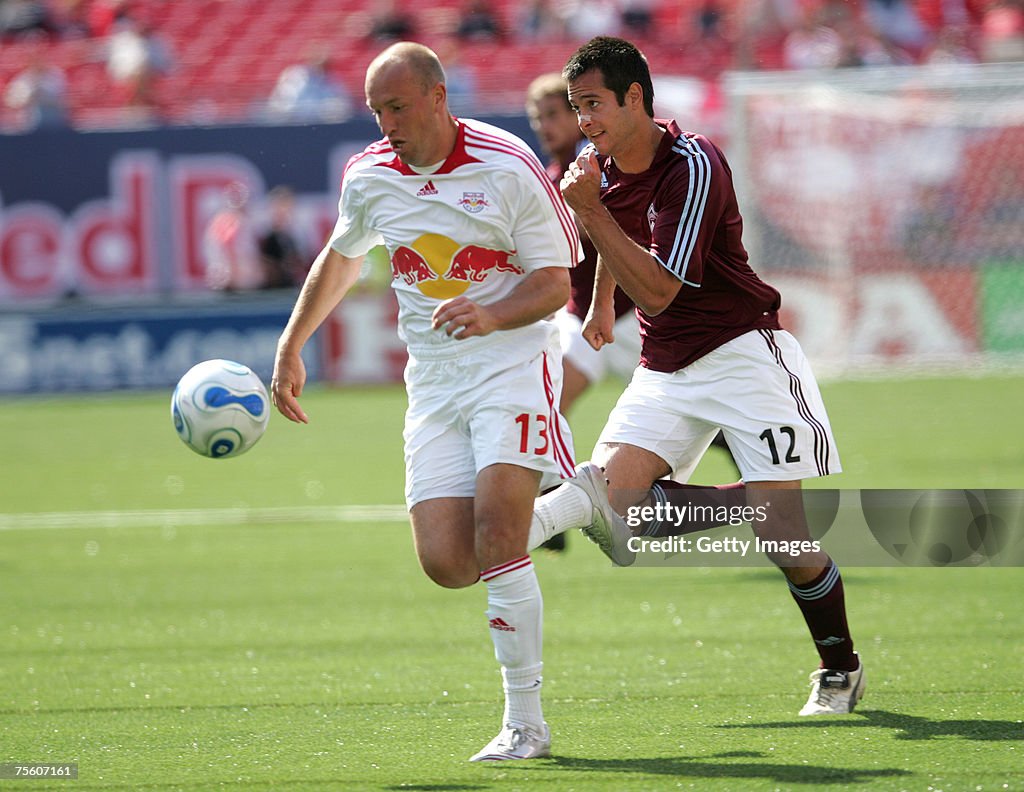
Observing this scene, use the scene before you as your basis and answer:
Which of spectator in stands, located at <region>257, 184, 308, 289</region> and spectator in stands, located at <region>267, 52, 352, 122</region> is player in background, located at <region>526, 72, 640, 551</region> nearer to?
spectator in stands, located at <region>257, 184, 308, 289</region>

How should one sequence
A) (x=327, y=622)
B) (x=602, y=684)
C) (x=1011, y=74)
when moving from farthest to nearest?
(x=1011, y=74) < (x=327, y=622) < (x=602, y=684)

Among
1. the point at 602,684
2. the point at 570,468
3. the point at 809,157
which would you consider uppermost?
the point at 809,157

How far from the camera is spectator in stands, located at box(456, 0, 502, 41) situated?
22.6 metres

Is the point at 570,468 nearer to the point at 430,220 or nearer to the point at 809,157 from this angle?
the point at 430,220

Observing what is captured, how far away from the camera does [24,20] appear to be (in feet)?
82.7

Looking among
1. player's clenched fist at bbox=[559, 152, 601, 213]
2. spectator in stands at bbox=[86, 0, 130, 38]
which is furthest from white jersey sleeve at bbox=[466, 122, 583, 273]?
spectator in stands at bbox=[86, 0, 130, 38]

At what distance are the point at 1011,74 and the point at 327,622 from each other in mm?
13339

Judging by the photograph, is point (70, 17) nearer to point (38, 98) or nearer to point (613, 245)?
point (38, 98)

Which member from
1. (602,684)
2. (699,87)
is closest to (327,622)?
(602,684)

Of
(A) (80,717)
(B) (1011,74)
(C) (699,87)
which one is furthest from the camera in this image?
(C) (699,87)

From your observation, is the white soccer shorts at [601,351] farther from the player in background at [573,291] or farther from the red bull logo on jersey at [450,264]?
the red bull logo on jersey at [450,264]

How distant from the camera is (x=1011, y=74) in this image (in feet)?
58.3

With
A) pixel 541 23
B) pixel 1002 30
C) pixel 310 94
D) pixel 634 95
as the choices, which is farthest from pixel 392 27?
pixel 634 95

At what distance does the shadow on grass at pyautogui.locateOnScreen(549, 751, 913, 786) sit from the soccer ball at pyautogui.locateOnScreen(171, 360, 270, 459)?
5.62ft
